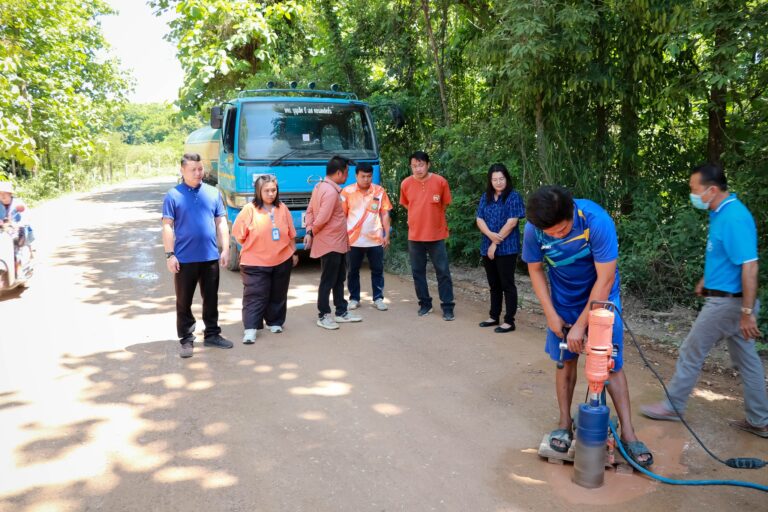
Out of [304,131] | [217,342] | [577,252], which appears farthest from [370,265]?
[577,252]

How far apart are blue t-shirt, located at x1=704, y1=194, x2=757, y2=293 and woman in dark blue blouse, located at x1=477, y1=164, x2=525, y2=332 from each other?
2310 millimetres

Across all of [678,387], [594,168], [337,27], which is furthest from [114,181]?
[678,387]

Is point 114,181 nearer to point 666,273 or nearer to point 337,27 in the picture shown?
point 337,27

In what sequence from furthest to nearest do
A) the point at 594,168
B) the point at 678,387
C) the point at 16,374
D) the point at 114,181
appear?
the point at 114,181 → the point at 594,168 → the point at 16,374 → the point at 678,387

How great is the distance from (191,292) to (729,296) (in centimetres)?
436

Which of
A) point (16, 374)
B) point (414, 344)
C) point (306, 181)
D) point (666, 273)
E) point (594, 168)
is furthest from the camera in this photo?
point (306, 181)

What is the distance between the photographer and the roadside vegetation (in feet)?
18.7

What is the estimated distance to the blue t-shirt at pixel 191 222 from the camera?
17.6 feet

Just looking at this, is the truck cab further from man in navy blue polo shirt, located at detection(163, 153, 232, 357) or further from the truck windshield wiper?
man in navy blue polo shirt, located at detection(163, 153, 232, 357)

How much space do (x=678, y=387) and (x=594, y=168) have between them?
4185 mm

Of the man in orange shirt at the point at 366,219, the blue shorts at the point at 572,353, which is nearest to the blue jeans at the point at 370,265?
the man in orange shirt at the point at 366,219

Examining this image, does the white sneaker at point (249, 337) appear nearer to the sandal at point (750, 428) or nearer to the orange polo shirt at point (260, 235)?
the orange polo shirt at point (260, 235)

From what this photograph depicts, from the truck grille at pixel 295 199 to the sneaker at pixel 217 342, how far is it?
3.09 m

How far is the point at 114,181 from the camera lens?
4353 centimetres
